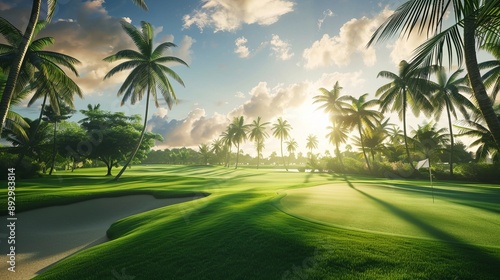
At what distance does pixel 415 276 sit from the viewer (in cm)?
318

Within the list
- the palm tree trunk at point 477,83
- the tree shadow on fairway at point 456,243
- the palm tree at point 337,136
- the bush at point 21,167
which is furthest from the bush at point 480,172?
the bush at point 21,167

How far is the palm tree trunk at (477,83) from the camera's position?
511 centimetres

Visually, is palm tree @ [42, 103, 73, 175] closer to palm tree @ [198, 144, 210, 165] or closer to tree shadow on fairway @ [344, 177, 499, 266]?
tree shadow on fairway @ [344, 177, 499, 266]

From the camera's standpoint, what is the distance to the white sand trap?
24.0ft

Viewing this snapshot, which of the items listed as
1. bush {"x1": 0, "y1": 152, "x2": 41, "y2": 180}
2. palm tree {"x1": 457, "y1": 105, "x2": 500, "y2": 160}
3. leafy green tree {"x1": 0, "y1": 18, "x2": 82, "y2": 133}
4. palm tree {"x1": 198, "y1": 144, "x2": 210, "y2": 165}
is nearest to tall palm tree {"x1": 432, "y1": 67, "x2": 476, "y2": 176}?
palm tree {"x1": 457, "y1": 105, "x2": 500, "y2": 160}

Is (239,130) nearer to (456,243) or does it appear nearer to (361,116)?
(361,116)

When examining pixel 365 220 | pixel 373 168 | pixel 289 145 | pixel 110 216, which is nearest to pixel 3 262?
pixel 110 216

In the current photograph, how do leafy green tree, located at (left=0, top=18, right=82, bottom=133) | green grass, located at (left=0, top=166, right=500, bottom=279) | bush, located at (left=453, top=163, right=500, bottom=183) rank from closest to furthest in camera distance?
1. green grass, located at (left=0, top=166, right=500, bottom=279)
2. leafy green tree, located at (left=0, top=18, right=82, bottom=133)
3. bush, located at (left=453, top=163, right=500, bottom=183)

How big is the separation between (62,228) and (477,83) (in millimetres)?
16043

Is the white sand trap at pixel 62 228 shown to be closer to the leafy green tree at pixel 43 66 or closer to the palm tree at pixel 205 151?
the leafy green tree at pixel 43 66

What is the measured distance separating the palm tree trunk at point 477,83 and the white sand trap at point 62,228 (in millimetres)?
12149

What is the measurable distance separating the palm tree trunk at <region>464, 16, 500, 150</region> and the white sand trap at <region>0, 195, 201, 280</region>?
1215cm

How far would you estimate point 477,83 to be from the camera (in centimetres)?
521

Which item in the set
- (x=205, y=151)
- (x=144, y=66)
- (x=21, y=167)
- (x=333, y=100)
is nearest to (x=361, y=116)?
(x=333, y=100)
